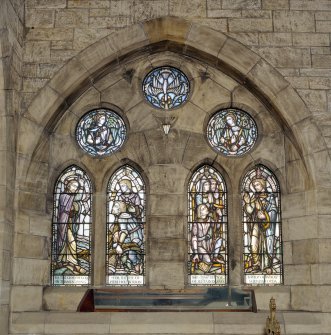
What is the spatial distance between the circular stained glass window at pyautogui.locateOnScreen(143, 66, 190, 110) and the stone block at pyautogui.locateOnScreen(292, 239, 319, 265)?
108 inches

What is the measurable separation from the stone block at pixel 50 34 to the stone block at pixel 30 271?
318 cm

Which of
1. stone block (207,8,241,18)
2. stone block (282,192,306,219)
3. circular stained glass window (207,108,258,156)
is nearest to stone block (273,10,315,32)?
stone block (207,8,241,18)

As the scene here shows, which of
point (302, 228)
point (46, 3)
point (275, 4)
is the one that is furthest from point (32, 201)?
point (275, 4)

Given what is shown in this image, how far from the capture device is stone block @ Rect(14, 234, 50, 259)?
9.14m

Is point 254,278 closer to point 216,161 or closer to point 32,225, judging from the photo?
point 216,161

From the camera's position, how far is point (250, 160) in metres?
9.96

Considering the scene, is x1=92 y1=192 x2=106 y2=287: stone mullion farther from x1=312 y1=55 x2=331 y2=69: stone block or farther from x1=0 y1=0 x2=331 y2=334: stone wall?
x1=312 y1=55 x2=331 y2=69: stone block

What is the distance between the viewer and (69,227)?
9.80 m

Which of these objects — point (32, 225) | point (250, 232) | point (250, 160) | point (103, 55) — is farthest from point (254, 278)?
point (103, 55)

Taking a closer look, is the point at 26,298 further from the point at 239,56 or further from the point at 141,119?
the point at 239,56

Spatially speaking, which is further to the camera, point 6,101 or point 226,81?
point 226,81

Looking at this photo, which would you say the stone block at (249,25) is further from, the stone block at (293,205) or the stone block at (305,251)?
the stone block at (305,251)

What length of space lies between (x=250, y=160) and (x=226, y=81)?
127 cm

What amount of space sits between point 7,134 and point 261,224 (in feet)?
12.6
